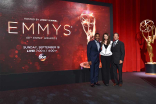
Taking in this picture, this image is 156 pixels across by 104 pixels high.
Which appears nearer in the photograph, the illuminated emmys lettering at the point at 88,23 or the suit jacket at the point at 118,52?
the suit jacket at the point at 118,52

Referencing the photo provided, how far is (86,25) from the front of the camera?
4.34 metres

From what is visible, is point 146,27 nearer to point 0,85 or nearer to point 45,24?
point 45,24

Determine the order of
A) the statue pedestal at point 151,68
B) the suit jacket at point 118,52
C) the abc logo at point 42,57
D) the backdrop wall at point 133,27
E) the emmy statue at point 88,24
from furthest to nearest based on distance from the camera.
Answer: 1. the backdrop wall at point 133,27
2. the statue pedestal at point 151,68
3. the emmy statue at point 88,24
4. the abc logo at point 42,57
5. the suit jacket at point 118,52

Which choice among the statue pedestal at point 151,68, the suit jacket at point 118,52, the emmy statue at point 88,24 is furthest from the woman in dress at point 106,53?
the statue pedestal at point 151,68

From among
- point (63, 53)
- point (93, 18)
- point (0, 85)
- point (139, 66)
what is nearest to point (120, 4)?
point (93, 18)

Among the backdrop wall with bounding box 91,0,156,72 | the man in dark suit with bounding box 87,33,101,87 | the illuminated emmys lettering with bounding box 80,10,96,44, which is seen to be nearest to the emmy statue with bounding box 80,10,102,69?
the illuminated emmys lettering with bounding box 80,10,96,44

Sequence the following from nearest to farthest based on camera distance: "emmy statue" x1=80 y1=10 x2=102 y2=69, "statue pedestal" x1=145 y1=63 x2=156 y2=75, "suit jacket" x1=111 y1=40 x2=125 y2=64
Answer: "suit jacket" x1=111 y1=40 x2=125 y2=64 → "emmy statue" x1=80 y1=10 x2=102 y2=69 → "statue pedestal" x1=145 y1=63 x2=156 y2=75

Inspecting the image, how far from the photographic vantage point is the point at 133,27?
601cm

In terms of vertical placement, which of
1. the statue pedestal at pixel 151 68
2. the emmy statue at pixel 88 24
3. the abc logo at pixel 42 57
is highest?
the emmy statue at pixel 88 24

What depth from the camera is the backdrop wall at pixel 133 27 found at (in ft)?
19.0

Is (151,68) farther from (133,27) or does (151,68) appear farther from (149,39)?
(133,27)

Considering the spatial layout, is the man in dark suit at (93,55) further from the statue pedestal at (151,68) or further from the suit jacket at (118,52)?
the statue pedestal at (151,68)

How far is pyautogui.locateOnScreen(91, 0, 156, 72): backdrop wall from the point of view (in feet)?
19.0

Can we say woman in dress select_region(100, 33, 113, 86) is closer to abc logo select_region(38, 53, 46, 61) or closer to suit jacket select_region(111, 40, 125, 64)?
suit jacket select_region(111, 40, 125, 64)
